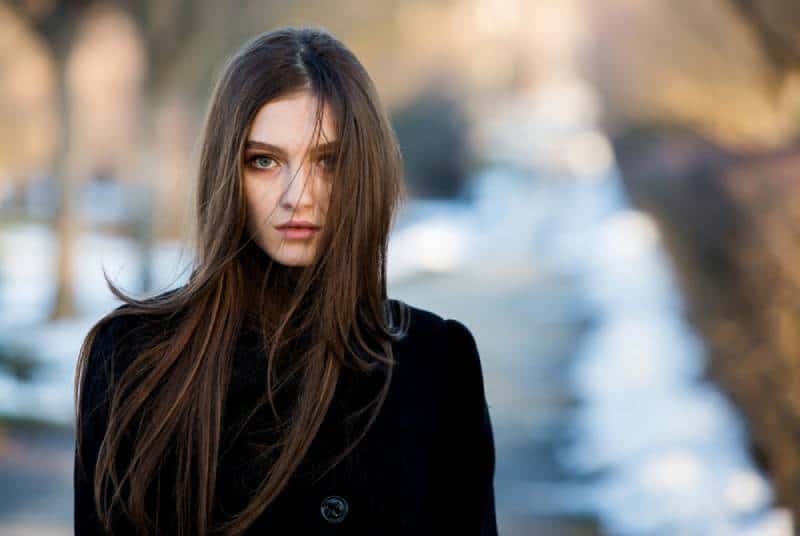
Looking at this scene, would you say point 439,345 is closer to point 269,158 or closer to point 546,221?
point 269,158

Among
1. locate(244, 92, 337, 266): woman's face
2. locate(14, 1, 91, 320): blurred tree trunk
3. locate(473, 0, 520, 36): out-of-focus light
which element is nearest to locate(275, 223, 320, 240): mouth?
locate(244, 92, 337, 266): woman's face

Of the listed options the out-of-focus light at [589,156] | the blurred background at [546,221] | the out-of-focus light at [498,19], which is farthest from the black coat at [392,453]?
the out-of-focus light at [498,19]

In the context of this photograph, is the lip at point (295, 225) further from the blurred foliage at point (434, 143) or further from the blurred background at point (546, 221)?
the blurred foliage at point (434, 143)

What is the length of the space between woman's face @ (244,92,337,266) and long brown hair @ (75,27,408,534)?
0.02 meters

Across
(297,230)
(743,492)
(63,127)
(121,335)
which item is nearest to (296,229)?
(297,230)

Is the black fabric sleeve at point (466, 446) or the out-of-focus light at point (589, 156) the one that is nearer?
the black fabric sleeve at point (466, 446)

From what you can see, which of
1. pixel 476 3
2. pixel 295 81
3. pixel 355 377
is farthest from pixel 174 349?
pixel 476 3

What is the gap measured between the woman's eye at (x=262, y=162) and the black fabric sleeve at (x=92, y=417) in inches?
12.3

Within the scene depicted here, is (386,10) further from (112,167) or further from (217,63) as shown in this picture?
(112,167)

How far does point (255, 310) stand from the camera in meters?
1.75

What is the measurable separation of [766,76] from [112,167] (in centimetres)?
287

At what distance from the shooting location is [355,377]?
174 centimetres

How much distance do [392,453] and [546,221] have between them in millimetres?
3267

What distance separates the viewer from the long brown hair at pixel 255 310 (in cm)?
164
